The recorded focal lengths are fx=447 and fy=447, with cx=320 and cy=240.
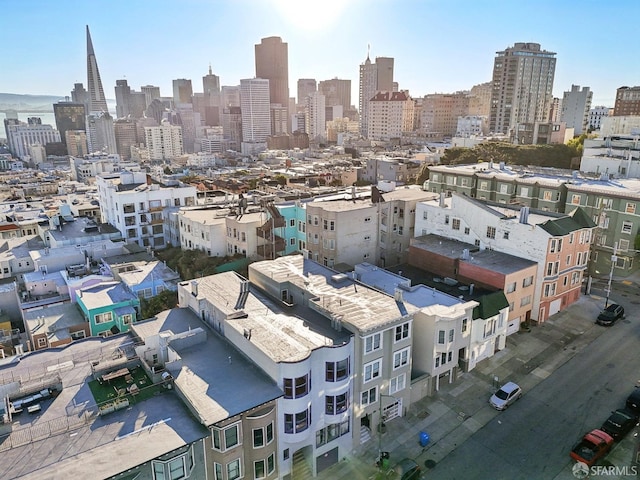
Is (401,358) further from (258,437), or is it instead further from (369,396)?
(258,437)

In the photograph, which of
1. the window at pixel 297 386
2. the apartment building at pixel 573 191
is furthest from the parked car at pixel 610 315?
the window at pixel 297 386

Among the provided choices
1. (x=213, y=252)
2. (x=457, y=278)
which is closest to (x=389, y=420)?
(x=457, y=278)

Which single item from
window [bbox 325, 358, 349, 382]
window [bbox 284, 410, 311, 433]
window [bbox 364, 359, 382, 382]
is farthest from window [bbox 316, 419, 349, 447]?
window [bbox 325, 358, 349, 382]

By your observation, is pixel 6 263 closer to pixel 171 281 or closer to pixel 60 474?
pixel 171 281

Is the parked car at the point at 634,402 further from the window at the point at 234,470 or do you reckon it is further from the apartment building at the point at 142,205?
the apartment building at the point at 142,205

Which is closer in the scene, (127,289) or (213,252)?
(127,289)

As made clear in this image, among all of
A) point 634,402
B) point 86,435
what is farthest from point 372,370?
point 634,402

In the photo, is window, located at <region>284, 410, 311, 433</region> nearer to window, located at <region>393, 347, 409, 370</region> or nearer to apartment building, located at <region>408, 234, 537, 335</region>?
window, located at <region>393, 347, 409, 370</region>
